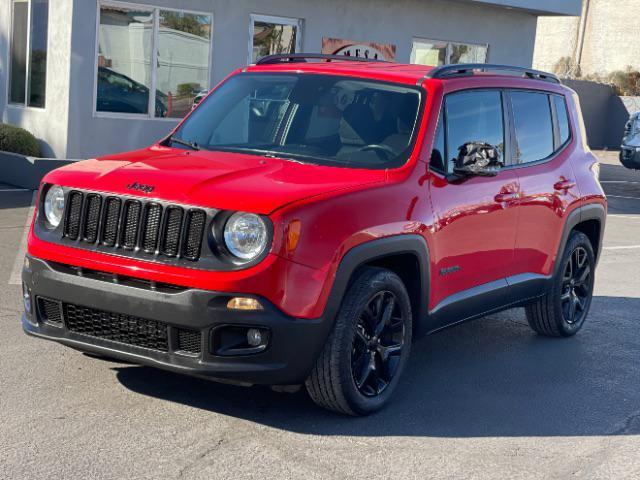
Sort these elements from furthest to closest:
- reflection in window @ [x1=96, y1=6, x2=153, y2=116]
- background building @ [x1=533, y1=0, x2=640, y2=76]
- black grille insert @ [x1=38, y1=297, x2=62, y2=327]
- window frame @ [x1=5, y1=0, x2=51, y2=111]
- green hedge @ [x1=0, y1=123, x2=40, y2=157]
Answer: background building @ [x1=533, y1=0, x2=640, y2=76] → window frame @ [x1=5, y1=0, x2=51, y2=111] → reflection in window @ [x1=96, y1=6, x2=153, y2=116] → green hedge @ [x1=0, y1=123, x2=40, y2=157] → black grille insert @ [x1=38, y1=297, x2=62, y2=327]

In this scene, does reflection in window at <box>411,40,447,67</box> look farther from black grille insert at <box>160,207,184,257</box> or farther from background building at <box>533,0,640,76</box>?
background building at <box>533,0,640,76</box>

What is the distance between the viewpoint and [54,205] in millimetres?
5281

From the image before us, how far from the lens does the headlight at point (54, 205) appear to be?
207 inches

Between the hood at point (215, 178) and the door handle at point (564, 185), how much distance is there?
200 centimetres

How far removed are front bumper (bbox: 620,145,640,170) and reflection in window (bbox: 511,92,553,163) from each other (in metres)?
12.7

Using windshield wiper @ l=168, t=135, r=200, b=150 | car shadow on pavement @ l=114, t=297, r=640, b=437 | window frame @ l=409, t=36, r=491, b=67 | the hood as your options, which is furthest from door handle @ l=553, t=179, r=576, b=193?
window frame @ l=409, t=36, r=491, b=67

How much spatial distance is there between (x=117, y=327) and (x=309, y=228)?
107cm

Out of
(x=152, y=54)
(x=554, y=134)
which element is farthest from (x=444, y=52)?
(x=554, y=134)

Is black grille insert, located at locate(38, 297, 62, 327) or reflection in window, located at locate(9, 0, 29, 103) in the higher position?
reflection in window, located at locate(9, 0, 29, 103)

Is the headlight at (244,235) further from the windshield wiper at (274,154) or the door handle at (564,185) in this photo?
the door handle at (564,185)

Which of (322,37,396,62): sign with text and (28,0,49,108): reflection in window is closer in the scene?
(28,0,49,108): reflection in window

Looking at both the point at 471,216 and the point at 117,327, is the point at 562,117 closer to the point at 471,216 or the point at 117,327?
the point at 471,216

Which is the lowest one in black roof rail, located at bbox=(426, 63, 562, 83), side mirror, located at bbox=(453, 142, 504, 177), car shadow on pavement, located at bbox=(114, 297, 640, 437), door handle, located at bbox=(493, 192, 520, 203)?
car shadow on pavement, located at bbox=(114, 297, 640, 437)

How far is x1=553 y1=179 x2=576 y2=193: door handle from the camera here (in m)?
7.06
